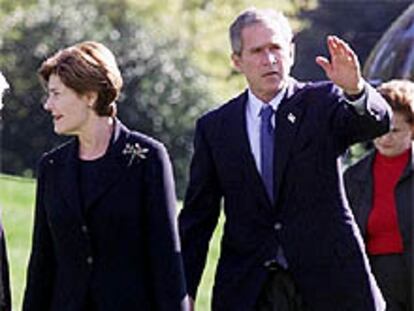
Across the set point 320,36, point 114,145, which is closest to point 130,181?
point 114,145

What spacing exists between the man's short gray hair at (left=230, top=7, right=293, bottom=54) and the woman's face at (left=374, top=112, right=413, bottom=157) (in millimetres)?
1134

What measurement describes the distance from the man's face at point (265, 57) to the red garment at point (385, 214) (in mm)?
1222

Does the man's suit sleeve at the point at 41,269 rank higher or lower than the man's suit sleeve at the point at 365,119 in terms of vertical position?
lower

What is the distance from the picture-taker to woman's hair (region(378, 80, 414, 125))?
7.14 m

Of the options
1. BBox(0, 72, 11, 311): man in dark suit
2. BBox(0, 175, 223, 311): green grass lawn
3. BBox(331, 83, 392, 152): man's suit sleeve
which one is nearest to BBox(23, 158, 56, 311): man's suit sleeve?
BBox(0, 72, 11, 311): man in dark suit

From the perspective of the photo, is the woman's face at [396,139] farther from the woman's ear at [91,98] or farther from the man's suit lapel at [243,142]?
the woman's ear at [91,98]

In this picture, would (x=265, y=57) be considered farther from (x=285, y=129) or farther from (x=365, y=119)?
(x=365, y=119)

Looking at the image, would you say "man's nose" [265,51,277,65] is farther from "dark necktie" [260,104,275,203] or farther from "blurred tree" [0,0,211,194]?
"blurred tree" [0,0,211,194]

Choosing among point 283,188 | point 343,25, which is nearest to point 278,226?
point 283,188

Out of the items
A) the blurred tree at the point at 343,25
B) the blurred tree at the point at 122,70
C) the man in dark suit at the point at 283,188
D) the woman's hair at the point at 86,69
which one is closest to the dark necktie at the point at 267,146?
the man in dark suit at the point at 283,188

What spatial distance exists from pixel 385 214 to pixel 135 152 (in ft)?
5.53

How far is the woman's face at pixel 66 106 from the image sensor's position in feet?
19.7

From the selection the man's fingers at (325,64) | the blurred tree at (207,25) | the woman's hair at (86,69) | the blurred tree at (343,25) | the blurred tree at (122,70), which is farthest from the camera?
the blurred tree at (343,25)

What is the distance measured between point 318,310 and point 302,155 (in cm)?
66
